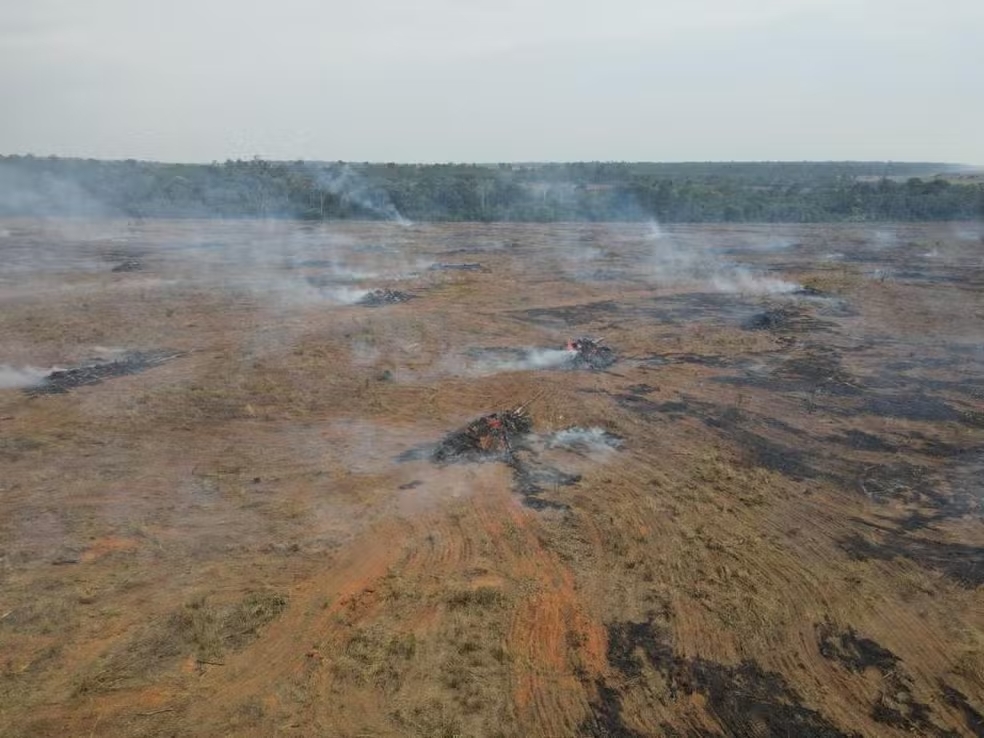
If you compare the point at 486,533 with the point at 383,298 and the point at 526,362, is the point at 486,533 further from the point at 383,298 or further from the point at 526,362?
the point at 383,298

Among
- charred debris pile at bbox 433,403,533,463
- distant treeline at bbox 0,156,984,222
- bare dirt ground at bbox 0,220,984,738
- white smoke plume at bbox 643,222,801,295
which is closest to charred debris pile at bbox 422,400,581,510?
charred debris pile at bbox 433,403,533,463

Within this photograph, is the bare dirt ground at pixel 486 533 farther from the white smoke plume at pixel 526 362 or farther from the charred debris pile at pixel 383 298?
the charred debris pile at pixel 383 298

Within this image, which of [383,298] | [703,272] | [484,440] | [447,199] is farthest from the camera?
[447,199]

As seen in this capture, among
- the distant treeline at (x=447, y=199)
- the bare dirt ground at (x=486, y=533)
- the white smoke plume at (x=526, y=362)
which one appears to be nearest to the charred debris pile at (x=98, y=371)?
the bare dirt ground at (x=486, y=533)

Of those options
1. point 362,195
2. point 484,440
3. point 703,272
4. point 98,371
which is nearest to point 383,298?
point 98,371

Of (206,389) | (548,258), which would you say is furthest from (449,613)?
(548,258)

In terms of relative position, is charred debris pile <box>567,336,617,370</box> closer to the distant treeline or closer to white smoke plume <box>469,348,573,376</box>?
white smoke plume <box>469,348,573,376</box>

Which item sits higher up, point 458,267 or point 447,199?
point 447,199
